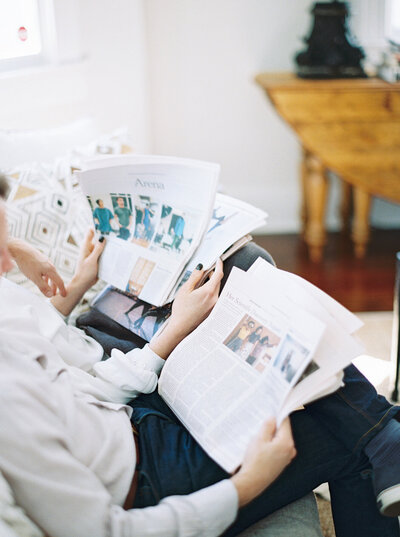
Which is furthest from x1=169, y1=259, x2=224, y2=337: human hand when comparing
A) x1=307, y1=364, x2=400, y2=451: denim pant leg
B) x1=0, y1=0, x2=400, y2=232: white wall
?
x1=0, y1=0, x2=400, y2=232: white wall

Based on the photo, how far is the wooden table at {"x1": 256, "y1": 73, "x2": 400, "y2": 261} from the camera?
2.43 m

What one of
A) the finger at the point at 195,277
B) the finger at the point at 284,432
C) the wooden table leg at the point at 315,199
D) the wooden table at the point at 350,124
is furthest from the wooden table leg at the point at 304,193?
the finger at the point at 284,432

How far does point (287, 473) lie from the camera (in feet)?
3.09

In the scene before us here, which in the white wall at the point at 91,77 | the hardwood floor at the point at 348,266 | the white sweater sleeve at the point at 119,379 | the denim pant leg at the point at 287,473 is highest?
the white wall at the point at 91,77

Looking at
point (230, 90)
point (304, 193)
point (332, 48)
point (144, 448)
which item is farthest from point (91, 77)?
point (144, 448)

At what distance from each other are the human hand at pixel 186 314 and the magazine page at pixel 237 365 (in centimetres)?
5

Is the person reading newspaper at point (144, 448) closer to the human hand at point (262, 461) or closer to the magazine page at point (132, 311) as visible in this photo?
the human hand at point (262, 461)

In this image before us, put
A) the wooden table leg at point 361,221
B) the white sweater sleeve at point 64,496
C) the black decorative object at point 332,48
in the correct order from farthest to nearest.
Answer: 1. the wooden table leg at point 361,221
2. the black decorative object at point 332,48
3. the white sweater sleeve at point 64,496

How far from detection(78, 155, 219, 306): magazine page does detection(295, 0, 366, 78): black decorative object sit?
161cm

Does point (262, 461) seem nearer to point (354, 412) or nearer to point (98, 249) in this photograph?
point (354, 412)

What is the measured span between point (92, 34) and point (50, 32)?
250mm

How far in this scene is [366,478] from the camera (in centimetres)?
97

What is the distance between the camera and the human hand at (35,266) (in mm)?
1219

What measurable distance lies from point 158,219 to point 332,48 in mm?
1708
